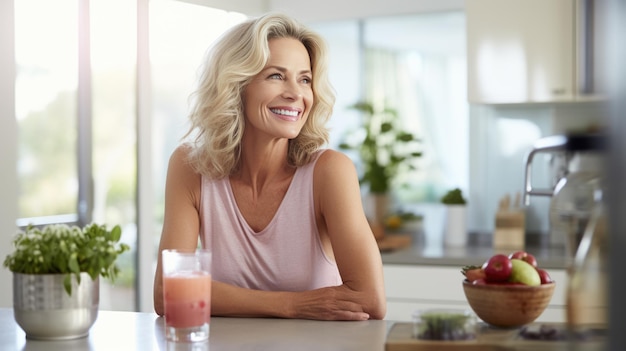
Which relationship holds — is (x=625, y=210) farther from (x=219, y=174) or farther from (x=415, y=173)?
(x=415, y=173)

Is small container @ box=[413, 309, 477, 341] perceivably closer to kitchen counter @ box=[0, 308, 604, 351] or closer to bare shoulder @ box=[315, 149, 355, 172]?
kitchen counter @ box=[0, 308, 604, 351]

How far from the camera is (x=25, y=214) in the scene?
379 centimetres

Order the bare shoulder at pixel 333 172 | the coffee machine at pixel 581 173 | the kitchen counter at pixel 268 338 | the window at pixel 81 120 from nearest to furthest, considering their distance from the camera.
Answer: the coffee machine at pixel 581 173 < the kitchen counter at pixel 268 338 < the bare shoulder at pixel 333 172 < the window at pixel 81 120

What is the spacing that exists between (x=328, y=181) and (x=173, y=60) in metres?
2.58

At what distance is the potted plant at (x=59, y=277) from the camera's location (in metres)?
1.51

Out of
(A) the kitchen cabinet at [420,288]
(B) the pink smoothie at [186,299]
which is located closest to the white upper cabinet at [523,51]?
(A) the kitchen cabinet at [420,288]

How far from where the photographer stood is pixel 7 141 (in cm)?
327

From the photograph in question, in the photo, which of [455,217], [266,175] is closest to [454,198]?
[455,217]

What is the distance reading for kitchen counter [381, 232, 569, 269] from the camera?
12.1 feet

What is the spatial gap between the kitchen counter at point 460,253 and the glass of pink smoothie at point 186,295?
2.34 meters

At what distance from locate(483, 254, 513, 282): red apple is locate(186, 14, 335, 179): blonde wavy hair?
2.52 feet

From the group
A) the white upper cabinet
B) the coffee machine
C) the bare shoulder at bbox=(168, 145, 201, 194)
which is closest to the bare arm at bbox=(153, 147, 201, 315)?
the bare shoulder at bbox=(168, 145, 201, 194)

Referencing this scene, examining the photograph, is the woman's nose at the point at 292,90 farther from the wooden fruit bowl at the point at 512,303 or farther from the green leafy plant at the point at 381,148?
the green leafy plant at the point at 381,148

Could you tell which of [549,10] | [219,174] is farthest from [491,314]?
[549,10]
